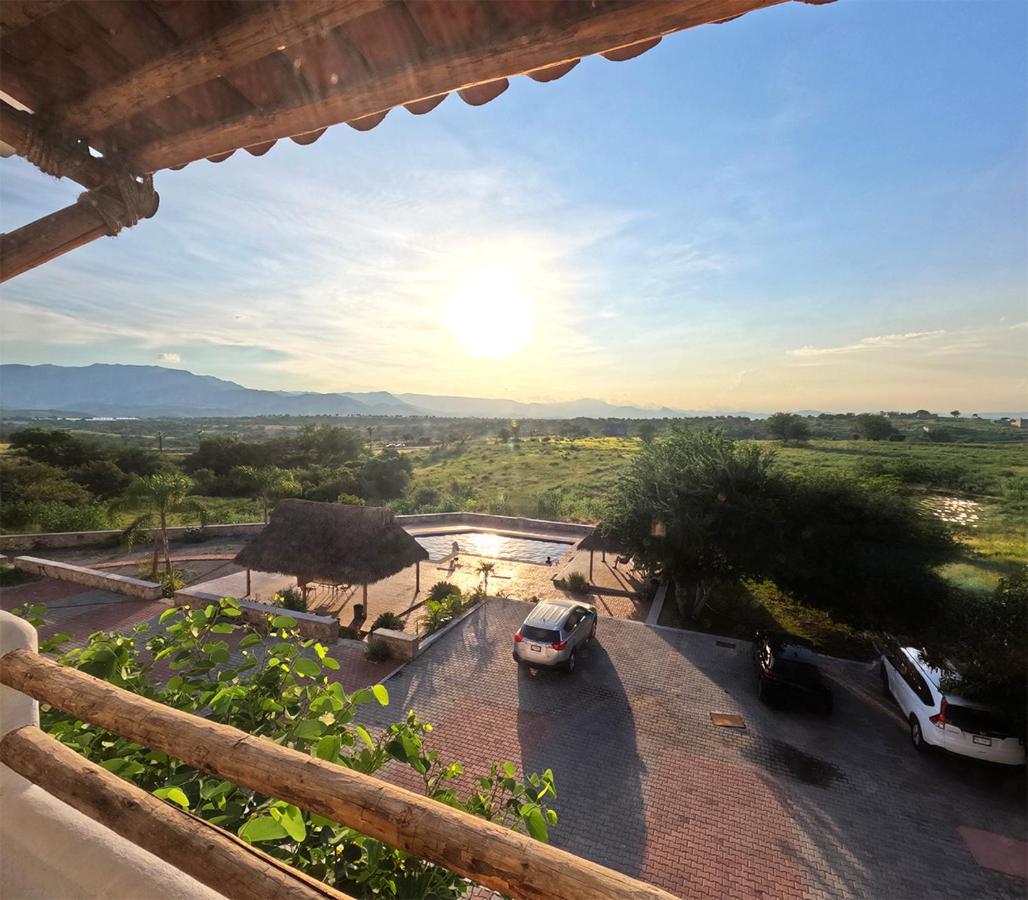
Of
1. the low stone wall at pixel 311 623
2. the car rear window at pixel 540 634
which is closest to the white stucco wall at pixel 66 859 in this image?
the car rear window at pixel 540 634

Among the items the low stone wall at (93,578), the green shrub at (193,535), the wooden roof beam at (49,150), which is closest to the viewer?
the wooden roof beam at (49,150)

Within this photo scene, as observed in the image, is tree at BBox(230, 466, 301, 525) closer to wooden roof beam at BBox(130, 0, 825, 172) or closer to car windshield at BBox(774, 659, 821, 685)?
car windshield at BBox(774, 659, 821, 685)

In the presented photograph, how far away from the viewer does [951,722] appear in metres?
7.68

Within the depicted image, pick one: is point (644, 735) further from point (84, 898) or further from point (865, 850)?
point (84, 898)

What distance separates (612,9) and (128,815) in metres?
3.28

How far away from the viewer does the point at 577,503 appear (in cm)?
3077

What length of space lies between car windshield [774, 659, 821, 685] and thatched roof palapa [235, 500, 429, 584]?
9.43 meters

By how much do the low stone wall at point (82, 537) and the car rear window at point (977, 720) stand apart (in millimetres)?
24187

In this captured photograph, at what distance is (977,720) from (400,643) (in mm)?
10363

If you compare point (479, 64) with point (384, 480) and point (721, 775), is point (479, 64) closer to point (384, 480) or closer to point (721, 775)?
point (721, 775)

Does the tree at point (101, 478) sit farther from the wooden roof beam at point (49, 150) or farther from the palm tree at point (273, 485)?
the wooden roof beam at point (49, 150)

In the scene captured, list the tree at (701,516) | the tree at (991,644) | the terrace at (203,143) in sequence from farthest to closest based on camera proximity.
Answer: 1. the tree at (701,516)
2. the tree at (991,644)
3. the terrace at (203,143)

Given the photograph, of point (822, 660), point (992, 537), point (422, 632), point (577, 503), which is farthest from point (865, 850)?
point (577, 503)

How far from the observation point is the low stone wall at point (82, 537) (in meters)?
17.8
